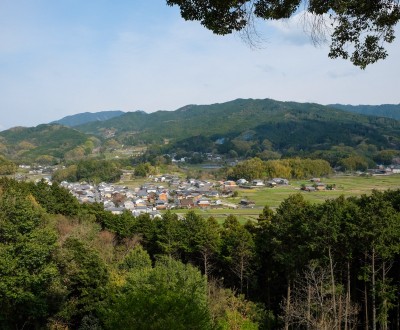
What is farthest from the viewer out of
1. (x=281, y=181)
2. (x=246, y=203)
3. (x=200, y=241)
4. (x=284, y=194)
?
(x=281, y=181)

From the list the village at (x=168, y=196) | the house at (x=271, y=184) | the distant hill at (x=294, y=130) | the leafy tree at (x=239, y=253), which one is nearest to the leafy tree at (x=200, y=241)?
the leafy tree at (x=239, y=253)

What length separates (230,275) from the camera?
19.2m

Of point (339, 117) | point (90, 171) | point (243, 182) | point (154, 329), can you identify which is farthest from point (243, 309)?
A: point (339, 117)

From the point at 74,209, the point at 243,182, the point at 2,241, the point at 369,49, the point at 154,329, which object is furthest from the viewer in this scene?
the point at 243,182

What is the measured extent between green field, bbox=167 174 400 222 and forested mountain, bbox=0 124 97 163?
7841cm

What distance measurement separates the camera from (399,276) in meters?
14.3

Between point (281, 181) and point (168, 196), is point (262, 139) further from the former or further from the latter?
point (168, 196)

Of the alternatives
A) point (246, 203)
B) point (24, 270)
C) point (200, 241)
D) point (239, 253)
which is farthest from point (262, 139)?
point (24, 270)

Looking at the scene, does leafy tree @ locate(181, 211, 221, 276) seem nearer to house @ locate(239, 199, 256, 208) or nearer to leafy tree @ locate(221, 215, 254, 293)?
leafy tree @ locate(221, 215, 254, 293)

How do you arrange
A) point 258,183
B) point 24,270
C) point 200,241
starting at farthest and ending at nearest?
point 258,183, point 200,241, point 24,270

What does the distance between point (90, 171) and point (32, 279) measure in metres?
70.7

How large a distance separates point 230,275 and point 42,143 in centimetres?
14659

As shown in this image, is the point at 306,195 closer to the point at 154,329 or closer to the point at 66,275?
the point at 66,275

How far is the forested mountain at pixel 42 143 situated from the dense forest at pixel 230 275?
105m
